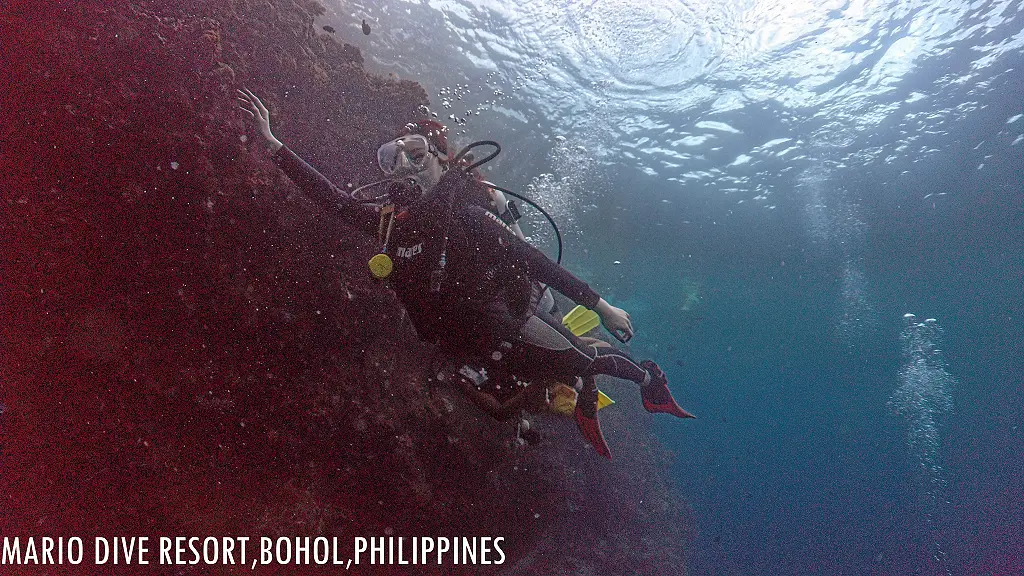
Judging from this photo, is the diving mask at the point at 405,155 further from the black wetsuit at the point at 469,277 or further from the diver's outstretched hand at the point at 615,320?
the diver's outstretched hand at the point at 615,320

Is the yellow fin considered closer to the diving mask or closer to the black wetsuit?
the black wetsuit

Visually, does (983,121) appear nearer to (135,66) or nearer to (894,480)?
(135,66)

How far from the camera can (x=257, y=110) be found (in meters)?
3.43

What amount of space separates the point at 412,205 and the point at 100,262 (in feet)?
7.86

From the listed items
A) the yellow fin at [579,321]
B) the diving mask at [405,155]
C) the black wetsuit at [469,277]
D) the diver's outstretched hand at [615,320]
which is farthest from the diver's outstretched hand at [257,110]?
the yellow fin at [579,321]

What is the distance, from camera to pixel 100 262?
9.73 ft

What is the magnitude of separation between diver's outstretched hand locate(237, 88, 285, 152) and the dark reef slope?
0.34 feet

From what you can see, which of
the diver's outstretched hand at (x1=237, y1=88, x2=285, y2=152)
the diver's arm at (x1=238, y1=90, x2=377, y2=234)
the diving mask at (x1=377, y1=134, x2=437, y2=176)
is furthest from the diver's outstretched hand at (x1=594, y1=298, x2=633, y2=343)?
the diver's outstretched hand at (x1=237, y1=88, x2=285, y2=152)

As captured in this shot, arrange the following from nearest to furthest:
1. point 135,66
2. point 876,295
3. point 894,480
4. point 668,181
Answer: point 135,66, point 668,181, point 876,295, point 894,480

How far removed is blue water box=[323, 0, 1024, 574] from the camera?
932 cm

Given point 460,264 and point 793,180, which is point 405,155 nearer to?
point 460,264

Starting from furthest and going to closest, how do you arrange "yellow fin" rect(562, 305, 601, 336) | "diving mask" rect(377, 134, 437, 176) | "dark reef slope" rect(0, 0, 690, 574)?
"yellow fin" rect(562, 305, 601, 336) < "diving mask" rect(377, 134, 437, 176) < "dark reef slope" rect(0, 0, 690, 574)

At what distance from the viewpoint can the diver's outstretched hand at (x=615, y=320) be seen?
3.20 meters

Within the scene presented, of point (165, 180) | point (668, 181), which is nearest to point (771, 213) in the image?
point (668, 181)
